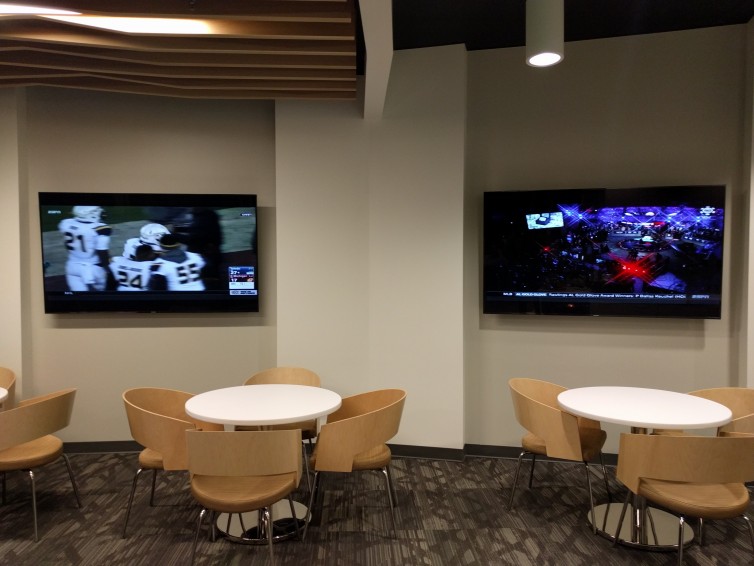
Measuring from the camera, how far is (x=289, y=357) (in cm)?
461

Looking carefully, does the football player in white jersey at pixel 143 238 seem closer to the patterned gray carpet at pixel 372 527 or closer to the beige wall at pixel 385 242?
the beige wall at pixel 385 242

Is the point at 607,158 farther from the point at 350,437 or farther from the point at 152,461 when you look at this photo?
the point at 152,461

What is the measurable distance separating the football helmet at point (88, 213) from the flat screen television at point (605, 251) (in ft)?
11.1

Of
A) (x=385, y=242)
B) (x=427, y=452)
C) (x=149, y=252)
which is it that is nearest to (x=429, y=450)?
(x=427, y=452)

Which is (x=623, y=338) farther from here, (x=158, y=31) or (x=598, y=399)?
(x=158, y=31)

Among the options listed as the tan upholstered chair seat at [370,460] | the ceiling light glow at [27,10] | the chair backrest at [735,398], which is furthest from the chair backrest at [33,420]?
the chair backrest at [735,398]

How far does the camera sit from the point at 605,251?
166 inches

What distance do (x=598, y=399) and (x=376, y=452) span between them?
4.76 ft

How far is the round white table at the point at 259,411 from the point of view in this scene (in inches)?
112

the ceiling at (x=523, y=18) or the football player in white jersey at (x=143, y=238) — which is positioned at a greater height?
the ceiling at (x=523, y=18)

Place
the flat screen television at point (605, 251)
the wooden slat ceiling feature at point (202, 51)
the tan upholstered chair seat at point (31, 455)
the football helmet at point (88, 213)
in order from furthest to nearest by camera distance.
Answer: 1. the football helmet at point (88, 213)
2. the flat screen television at point (605, 251)
3. the tan upholstered chair seat at point (31, 455)
4. the wooden slat ceiling feature at point (202, 51)

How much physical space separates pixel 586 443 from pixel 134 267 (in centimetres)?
390

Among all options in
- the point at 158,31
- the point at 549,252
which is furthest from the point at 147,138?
the point at 549,252

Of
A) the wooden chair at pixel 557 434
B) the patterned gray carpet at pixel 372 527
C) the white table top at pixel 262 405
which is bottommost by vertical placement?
the patterned gray carpet at pixel 372 527
